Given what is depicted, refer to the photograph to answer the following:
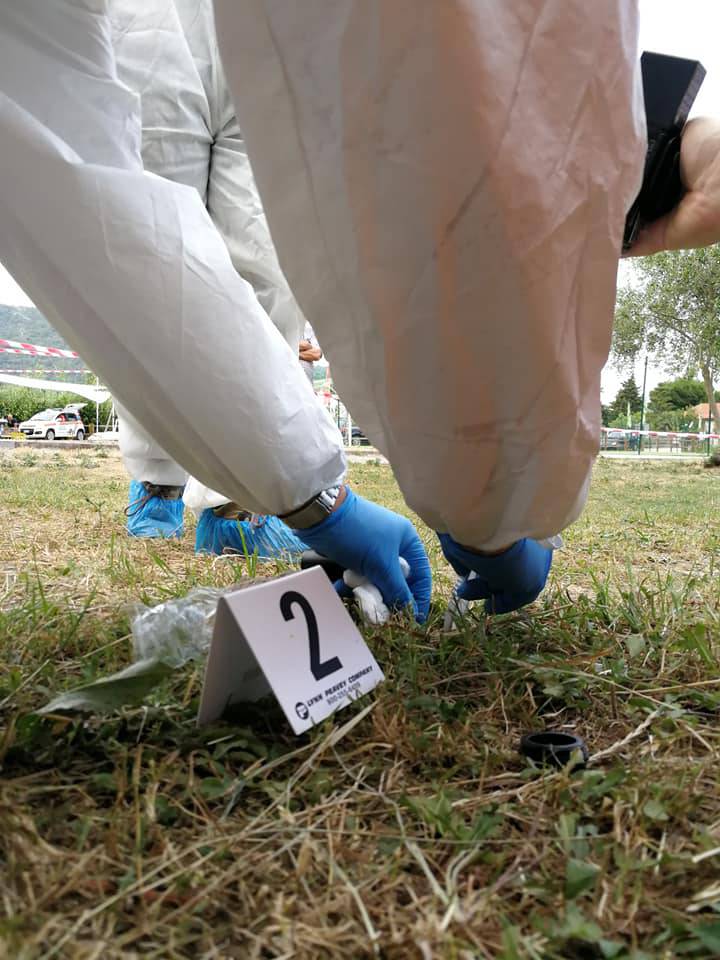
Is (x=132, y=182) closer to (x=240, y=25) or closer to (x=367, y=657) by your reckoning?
Result: (x=240, y=25)

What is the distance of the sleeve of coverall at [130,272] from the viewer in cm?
76

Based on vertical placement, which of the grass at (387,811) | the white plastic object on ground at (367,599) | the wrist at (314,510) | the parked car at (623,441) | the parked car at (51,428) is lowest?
the parked car at (623,441)

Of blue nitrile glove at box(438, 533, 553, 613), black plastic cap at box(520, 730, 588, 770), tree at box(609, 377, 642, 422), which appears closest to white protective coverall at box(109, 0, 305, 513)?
blue nitrile glove at box(438, 533, 553, 613)

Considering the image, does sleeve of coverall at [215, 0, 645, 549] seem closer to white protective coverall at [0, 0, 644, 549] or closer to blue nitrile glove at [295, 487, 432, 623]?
white protective coverall at [0, 0, 644, 549]

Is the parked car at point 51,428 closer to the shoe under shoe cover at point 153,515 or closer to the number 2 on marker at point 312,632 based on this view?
the shoe under shoe cover at point 153,515

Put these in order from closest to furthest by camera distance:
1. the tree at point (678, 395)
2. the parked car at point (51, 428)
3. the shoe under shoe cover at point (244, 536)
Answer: the shoe under shoe cover at point (244, 536), the parked car at point (51, 428), the tree at point (678, 395)

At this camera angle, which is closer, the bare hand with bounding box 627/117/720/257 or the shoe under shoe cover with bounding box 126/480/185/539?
the bare hand with bounding box 627/117/720/257

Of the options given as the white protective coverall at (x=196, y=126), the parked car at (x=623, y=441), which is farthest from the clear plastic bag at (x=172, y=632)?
the parked car at (x=623, y=441)

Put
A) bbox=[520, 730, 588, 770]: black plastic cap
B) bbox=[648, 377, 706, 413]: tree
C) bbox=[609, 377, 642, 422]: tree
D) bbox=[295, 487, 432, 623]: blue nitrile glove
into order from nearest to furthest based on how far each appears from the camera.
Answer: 1. bbox=[520, 730, 588, 770]: black plastic cap
2. bbox=[295, 487, 432, 623]: blue nitrile glove
3. bbox=[609, 377, 642, 422]: tree
4. bbox=[648, 377, 706, 413]: tree

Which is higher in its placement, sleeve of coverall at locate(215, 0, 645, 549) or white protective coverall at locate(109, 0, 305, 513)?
white protective coverall at locate(109, 0, 305, 513)

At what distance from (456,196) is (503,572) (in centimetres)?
53

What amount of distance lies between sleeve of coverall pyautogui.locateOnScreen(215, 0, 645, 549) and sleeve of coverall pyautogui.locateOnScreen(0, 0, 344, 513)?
21 centimetres

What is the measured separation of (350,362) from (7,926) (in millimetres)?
491

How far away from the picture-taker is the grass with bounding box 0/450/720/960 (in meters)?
0.42
